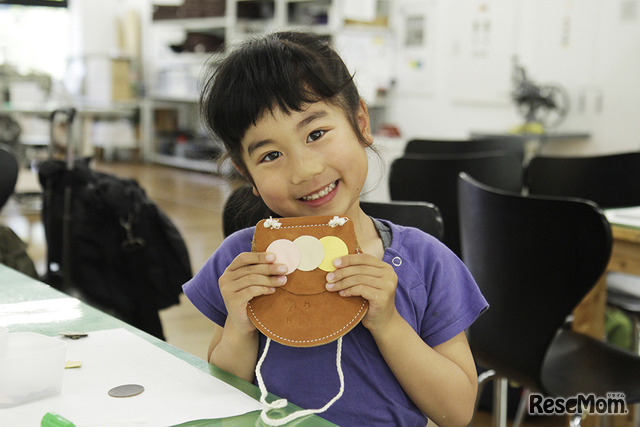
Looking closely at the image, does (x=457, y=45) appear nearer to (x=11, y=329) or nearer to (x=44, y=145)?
(x=44, y=145)

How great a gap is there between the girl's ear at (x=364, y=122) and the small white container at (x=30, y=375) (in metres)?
Result: 0.50

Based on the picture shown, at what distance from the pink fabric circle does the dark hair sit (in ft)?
0.66

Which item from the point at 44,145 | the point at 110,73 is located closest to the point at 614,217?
the point at 44,145

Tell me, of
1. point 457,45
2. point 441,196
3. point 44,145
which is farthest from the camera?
point 44,145

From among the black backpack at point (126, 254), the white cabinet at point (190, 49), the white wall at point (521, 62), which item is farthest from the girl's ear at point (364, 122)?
the white cabinet at point (190, 49)

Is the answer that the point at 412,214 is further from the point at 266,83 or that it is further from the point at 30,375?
the point at 30,375

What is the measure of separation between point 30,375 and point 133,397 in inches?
4.2

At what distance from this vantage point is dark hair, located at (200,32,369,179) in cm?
93

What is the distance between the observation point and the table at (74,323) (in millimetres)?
706

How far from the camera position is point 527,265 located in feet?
4.99

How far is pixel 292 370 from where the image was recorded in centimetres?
92

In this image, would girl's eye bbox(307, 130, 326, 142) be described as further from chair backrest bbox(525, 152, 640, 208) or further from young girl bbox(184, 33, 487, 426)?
chair backrest bbox(525, 152, 640, 208)

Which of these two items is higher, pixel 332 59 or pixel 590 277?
pixel 332 59

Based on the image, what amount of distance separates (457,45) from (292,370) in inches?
207
